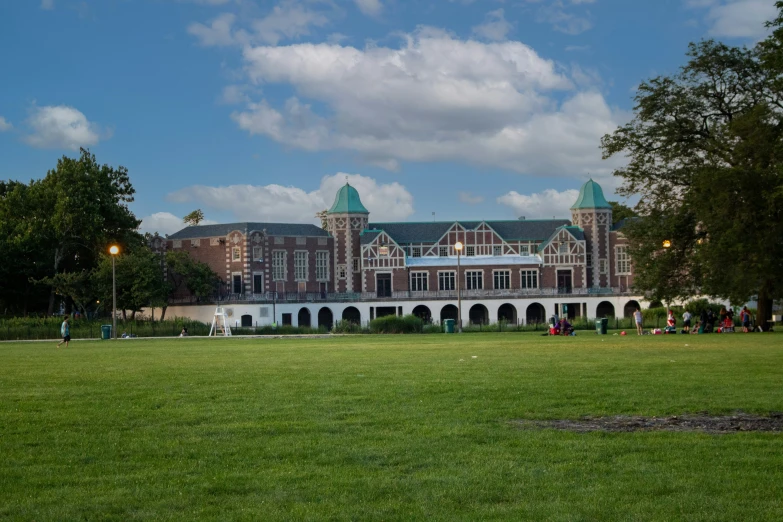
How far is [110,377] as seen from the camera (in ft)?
63.5

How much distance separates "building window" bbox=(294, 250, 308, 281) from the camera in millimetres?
92062

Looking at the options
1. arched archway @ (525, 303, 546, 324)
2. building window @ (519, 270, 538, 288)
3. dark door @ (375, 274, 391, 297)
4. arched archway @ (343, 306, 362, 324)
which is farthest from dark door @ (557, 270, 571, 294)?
arched archway @ (343, 306, 362, 324)

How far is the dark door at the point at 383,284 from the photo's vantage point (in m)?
92.9

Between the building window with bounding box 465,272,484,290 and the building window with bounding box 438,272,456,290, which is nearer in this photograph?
the building window with bounding box 465,272,484,290

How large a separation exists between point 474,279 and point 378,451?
83450 millimetres

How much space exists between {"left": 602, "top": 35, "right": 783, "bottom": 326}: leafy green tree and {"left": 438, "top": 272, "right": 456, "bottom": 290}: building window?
45.0m

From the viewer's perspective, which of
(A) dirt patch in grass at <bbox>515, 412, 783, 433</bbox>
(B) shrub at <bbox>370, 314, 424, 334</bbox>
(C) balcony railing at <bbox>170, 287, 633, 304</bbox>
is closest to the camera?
(A) dirt patch in grass at <bbox>515, 412, 783, 433</bbox>

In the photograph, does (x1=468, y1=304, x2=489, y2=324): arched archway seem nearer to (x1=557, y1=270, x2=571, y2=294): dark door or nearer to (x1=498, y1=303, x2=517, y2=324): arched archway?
(x1=498, y1=303, x2=517, y2=324): arched archway

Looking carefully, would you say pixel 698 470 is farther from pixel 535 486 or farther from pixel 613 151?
pixel 613 151

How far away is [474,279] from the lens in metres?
93.0

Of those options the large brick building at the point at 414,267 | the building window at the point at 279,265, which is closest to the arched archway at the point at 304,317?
the large brick building at the point at 414,267

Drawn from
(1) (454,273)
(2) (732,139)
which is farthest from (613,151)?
(1) (454,273)

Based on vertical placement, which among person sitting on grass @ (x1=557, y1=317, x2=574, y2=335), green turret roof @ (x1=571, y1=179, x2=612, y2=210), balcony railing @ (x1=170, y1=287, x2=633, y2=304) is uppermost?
green turret roof @ (x1=571, y1=179, x2=612, y2=210)

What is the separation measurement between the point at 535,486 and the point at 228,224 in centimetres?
8536
